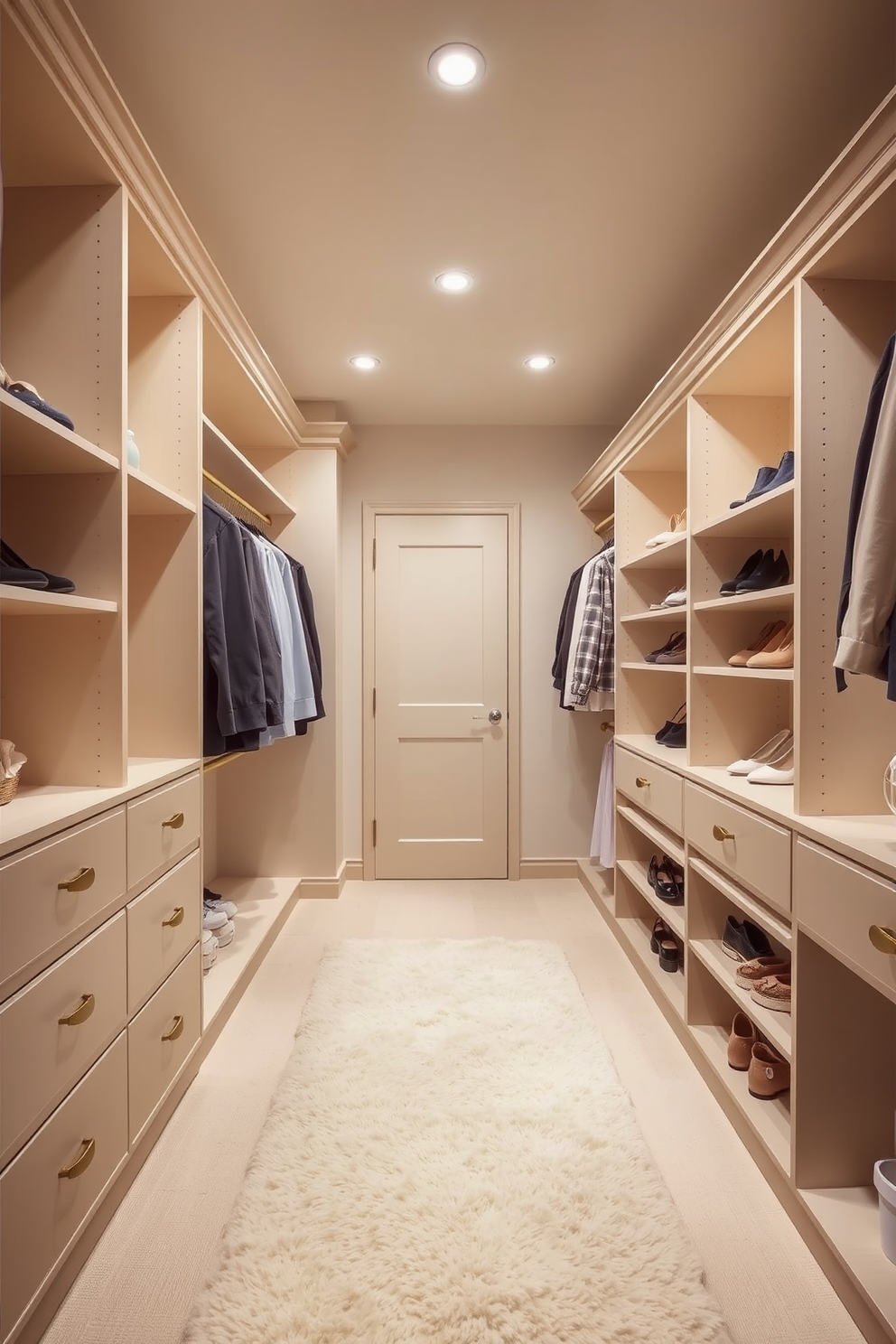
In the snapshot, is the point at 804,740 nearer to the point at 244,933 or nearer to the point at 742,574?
the point at 742,574

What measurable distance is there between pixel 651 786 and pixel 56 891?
1971 mm

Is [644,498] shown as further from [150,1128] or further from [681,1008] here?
[150,1128]

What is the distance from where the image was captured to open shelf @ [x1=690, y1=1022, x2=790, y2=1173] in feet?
5.04

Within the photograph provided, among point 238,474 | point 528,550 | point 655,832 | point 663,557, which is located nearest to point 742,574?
point 663,557

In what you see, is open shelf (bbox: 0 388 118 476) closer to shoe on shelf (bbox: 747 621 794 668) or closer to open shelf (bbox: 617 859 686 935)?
shoe on shelf (bbox: 747 621 794 668)

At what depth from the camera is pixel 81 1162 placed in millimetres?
1270

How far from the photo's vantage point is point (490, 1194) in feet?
4.85

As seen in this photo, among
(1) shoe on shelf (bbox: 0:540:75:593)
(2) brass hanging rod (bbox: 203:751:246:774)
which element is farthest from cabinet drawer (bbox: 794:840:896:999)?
(2) brass hanging rod (bbox: 203:751:246:774)

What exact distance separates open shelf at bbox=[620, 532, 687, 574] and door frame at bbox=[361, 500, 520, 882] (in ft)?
2.64

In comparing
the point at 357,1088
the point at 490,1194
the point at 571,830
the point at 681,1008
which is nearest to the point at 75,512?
the point at 357,1088

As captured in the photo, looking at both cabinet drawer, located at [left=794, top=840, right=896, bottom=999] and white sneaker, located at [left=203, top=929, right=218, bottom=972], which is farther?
white sneaker, located at [left=203, top=929, right=218, bottom=972]

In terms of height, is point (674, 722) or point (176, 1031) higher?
point (674, 722)

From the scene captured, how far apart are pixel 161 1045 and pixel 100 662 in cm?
94

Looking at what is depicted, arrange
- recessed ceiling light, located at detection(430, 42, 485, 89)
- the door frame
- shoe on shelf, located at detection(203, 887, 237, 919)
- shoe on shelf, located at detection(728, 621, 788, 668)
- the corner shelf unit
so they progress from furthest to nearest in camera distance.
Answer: the door frame < shoe on shelf, located at detection(203, 887, 237, 919) < shoe on shelf, located at detection(728, 621, 788, 668) < recessed ceiling light, located at detection(430, 42, 485, 89) < the corner shelf unit
